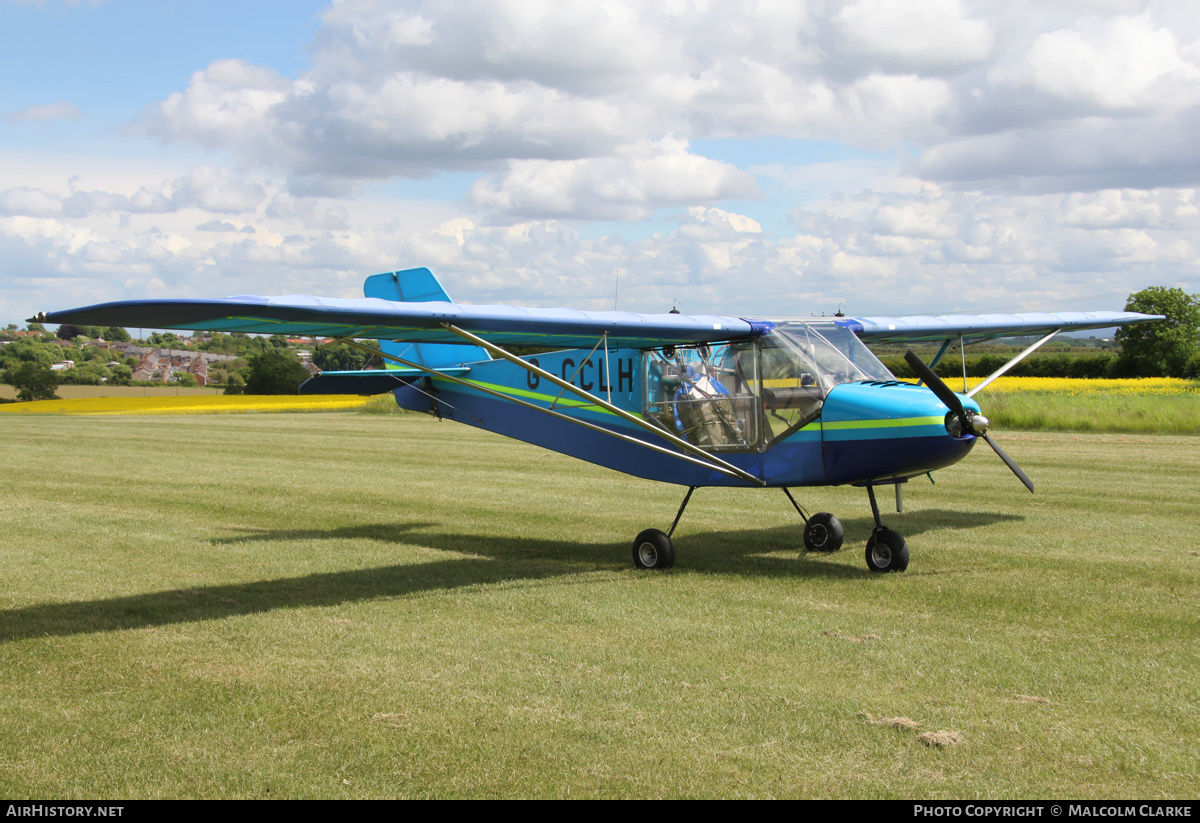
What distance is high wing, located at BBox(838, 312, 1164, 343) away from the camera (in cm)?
1104

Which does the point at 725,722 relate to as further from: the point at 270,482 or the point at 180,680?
the point at 270,482

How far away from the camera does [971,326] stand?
11.8 metres

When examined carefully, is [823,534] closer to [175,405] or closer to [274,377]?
[175,405]

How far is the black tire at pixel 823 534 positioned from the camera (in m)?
10.0

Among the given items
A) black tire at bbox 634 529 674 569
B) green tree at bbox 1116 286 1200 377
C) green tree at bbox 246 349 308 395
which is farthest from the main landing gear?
green tree at bbox 1116 286 1200 377

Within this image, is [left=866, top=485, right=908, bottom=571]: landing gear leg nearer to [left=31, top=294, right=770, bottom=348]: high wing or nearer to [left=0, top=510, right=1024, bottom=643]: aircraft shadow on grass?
[left=0, top=510, right=1024, bottom=643]: aircraft shadow on grass

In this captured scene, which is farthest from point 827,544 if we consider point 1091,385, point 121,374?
point 121,374

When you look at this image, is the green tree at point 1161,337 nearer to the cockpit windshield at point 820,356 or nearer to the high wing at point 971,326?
the high wing at point 971,326

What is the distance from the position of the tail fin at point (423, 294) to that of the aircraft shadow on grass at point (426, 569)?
2.22 m

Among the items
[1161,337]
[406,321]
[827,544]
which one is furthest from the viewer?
[1161,337]

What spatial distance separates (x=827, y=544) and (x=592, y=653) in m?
4.53

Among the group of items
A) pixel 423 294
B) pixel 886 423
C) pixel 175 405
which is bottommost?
pixel 175 405

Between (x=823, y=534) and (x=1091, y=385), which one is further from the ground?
(x=1091, y=385)

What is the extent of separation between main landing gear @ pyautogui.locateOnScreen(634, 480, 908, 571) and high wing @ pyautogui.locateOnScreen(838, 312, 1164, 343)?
2.15 m
